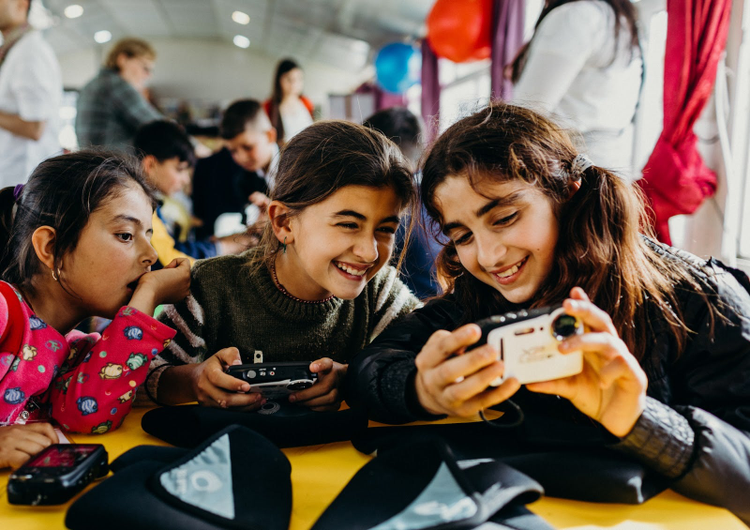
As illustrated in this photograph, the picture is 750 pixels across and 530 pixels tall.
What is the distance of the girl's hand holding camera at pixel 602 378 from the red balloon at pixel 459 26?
3.32 meters

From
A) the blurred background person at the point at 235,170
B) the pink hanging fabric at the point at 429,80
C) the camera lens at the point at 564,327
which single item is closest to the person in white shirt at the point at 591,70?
the camera lens at the point at 564,327

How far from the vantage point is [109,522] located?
0.60 metres

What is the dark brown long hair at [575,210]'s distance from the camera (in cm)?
94

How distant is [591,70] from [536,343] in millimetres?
1495

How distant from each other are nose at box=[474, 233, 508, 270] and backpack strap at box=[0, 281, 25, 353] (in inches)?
30.7

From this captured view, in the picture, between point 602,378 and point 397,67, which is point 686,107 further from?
point 397,67

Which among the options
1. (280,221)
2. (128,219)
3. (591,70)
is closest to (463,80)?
(591,70)

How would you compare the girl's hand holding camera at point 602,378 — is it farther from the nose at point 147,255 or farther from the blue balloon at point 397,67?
the blue balloon at point 397,67

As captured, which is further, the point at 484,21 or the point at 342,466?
the point at 484,21

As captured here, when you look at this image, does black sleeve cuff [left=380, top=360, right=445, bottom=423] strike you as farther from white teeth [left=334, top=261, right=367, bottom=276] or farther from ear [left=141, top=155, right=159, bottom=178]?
ear [left=141, top=155, right=159, bottom=178]

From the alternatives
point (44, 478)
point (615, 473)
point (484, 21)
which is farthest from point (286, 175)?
point (484, 21)

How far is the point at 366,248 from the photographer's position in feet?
3.95

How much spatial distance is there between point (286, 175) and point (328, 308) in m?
0.32

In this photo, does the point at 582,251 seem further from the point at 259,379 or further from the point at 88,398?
the point at 88,398
